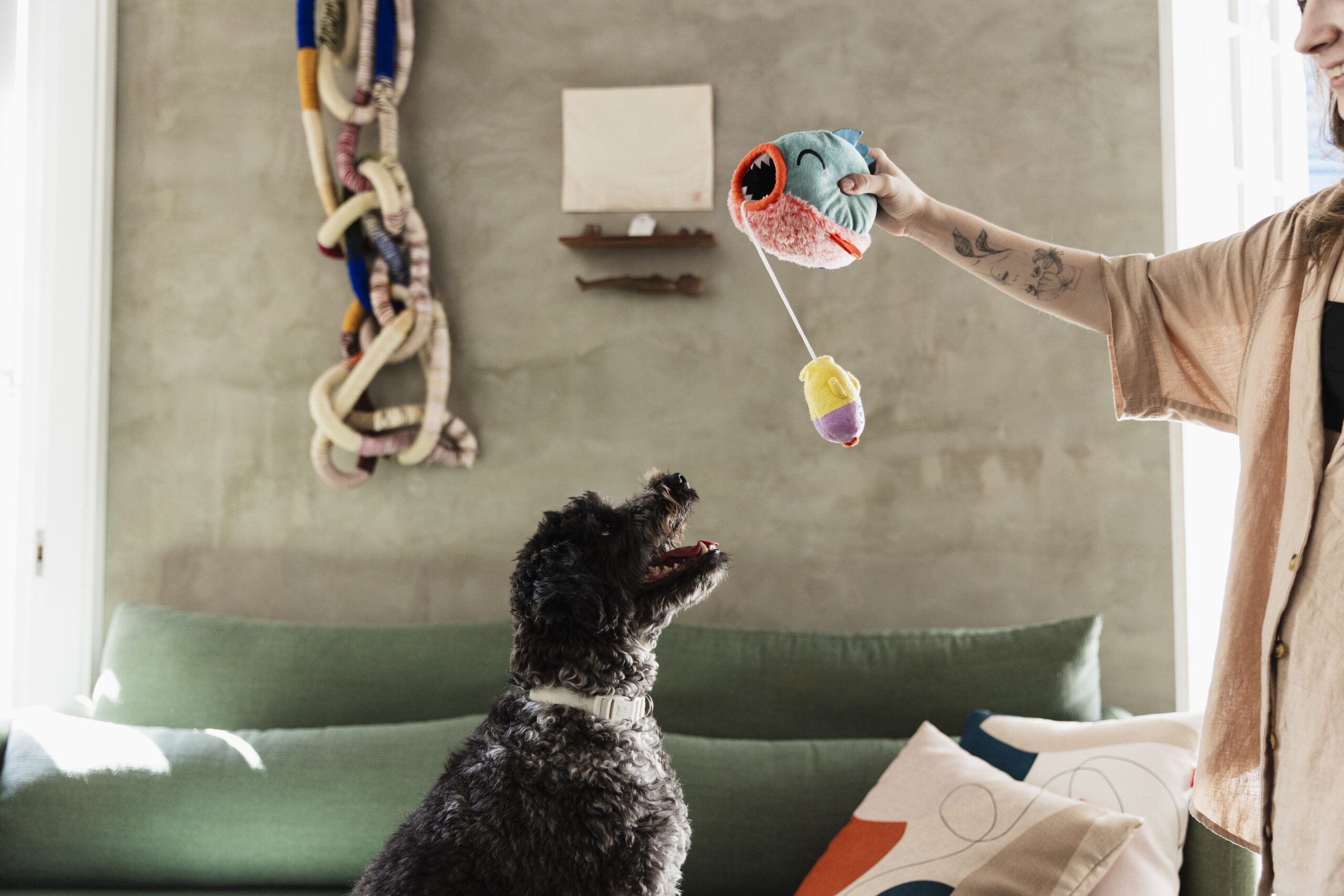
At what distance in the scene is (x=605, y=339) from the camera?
2.45 meters

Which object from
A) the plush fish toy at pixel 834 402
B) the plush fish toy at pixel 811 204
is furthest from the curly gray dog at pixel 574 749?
the plush fish toy at pixel 811 204

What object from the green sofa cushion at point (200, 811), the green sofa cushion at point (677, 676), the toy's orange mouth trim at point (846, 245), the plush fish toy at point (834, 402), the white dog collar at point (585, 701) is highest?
the toy's orange mouth trim at point (846, 245)

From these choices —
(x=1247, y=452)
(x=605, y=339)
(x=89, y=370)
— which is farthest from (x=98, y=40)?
(x=1247, y=452)

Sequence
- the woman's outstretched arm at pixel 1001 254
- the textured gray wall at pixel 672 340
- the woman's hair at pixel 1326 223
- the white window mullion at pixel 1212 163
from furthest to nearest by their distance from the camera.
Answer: the textured gray wall at pixel 672 340, the white window mullion at pixel 1212 163, the woman's outstretched arm at pixel 1001 254, the woman's hair at pixel 1326 223

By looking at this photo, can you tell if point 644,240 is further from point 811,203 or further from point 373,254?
point 811,203

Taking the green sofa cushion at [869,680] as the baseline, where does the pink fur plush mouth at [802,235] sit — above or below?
above

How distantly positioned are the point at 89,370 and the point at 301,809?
1433 mm

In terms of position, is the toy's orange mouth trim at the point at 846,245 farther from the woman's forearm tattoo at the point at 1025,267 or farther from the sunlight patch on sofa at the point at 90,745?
the sunlight patch on sofa at the point at 90,745

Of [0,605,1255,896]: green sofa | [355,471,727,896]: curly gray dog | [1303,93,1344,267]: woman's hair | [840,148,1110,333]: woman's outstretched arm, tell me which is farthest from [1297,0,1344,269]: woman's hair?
[0,605,1255,896]: green sofa

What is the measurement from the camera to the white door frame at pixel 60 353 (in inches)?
94.0

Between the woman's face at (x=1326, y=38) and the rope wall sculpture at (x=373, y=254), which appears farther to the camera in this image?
the rope wall sculpture at (x=373, y=254)

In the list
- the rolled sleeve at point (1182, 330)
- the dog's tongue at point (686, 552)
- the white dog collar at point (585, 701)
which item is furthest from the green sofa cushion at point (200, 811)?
the rolled sleeve at point (1182, 330)

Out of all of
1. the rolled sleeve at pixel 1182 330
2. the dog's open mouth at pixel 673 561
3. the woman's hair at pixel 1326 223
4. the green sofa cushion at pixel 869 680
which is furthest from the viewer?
the green sofa cushion at pixel 869 680

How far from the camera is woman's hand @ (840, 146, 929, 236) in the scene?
1.25 meters
